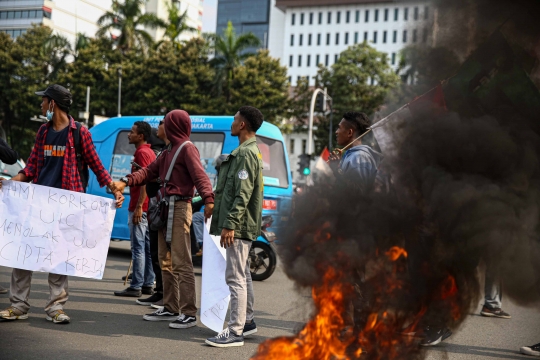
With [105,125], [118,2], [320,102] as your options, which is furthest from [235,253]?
[118,2]

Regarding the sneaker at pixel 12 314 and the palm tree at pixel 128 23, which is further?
the palm tree at pixel 128 23

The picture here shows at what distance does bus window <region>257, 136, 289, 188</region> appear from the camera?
1169 cm

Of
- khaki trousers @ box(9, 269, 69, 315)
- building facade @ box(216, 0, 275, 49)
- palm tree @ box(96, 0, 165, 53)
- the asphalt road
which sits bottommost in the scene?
the asphalt road

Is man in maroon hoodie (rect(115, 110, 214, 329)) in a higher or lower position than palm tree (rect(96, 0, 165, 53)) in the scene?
lower

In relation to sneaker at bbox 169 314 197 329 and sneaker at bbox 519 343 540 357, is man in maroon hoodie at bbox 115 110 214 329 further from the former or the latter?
sneaker at bbox 519 343 540 357

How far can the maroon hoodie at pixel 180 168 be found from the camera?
6.09 meters

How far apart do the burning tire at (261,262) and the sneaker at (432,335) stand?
6332mm

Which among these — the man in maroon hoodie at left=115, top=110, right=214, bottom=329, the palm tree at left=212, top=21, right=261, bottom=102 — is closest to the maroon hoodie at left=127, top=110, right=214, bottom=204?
the man in maroon hoodie at left=115, top=110, right=214, bottom=329

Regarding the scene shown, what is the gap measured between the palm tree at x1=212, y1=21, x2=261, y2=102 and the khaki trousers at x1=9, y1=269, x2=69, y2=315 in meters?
33.9

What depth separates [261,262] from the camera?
33.2ft

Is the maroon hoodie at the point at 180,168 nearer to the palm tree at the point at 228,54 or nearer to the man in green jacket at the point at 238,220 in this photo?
the man in green jacket at the point at 238,220

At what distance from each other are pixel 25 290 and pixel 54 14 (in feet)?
274

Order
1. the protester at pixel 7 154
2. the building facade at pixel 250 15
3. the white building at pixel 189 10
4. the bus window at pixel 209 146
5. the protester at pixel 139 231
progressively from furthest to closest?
the building facade at pixel 250 15 < the white building at pixel 189 10 < the bus window at pixel 209 146 < the protester at pixel 139 231 < the protester at pixel 7 154

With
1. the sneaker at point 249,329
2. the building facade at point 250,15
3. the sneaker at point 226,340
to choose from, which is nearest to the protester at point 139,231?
the sneaker at point 249,329
